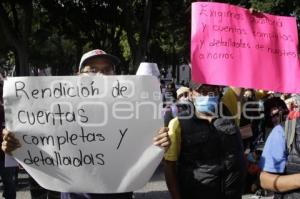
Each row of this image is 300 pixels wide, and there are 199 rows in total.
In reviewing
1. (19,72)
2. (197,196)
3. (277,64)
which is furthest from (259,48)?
(19,72)

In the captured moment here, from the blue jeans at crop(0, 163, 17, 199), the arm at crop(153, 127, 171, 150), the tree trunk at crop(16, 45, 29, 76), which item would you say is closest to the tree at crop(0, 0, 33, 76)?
the tree trunk at crop(16, 45, 29, 76)

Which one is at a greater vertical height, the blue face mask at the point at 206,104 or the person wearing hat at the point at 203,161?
the blue face mask at the point at 206,104

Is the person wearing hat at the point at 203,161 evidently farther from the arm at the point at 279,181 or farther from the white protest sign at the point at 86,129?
the arm at the point at 279,181

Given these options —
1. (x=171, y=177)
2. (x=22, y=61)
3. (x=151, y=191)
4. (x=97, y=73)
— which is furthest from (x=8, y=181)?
(x=22, y=61)

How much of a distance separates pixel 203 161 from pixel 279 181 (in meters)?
0.72

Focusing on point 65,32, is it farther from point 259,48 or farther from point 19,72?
point 259,48

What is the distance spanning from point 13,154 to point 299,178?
4.83 ft

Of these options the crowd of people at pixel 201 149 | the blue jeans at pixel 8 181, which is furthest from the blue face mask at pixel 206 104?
the blue jeans at pixel 8 181

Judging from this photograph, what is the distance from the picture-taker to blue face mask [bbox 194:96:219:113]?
3.69 meters

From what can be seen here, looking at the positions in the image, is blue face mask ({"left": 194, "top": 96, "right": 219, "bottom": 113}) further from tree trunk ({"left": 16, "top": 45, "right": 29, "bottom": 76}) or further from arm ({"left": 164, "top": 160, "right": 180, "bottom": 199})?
tree trunk ({"left": 16, "top": 45, "right": 29, "bottom": 76})

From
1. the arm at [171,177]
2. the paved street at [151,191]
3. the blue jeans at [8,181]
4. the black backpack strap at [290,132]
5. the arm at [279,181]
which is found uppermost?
the black backpack strap at [290,132]

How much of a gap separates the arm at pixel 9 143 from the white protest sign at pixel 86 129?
0.03m

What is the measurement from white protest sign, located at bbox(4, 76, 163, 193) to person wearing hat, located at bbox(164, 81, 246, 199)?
0.42 metres

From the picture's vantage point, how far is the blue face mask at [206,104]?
12.1 ft
